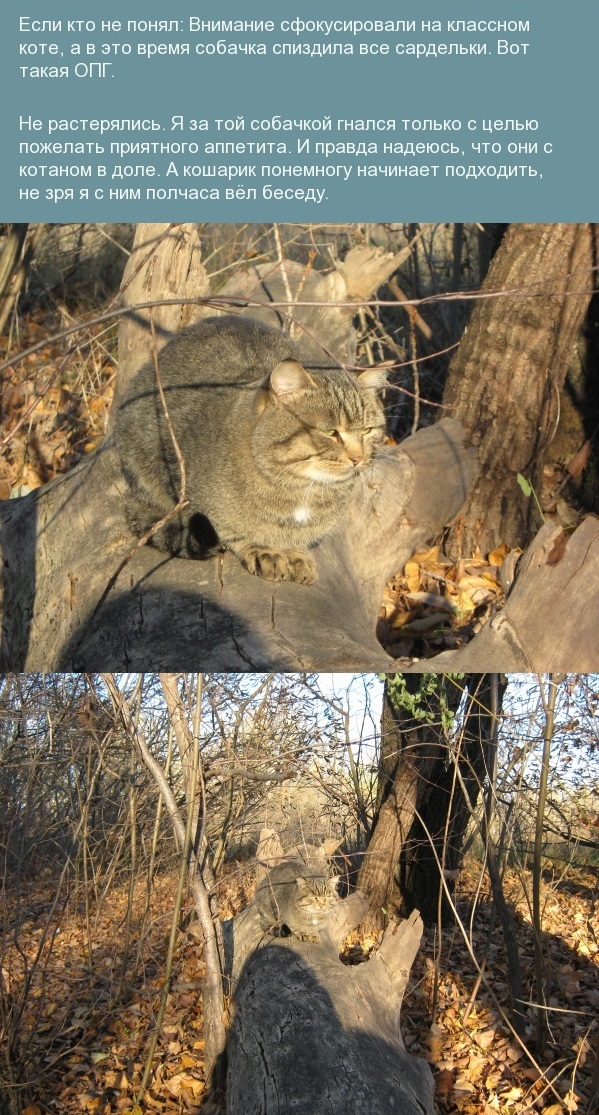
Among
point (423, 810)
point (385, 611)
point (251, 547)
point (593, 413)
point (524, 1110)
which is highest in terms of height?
point (593, 413)

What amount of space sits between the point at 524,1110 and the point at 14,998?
6.93 ft

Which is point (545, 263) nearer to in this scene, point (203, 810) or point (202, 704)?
point (202, 704)

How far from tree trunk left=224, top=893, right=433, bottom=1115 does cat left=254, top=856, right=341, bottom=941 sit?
5 centimetres

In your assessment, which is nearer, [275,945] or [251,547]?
[251,547]

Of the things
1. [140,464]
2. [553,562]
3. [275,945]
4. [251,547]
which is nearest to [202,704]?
[251,547]

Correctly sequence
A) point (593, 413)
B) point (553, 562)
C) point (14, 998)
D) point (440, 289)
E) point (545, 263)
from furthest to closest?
point (440, 289)
point (593, 413)
point (545, 263)
point (14, 998)
point (553, 562)

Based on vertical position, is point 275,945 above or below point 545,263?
below

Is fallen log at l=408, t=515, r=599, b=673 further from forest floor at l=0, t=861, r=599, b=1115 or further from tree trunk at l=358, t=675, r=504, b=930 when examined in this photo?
forest floor at l=0, t=861, r=599, b=1115

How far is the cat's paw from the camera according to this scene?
2.69m

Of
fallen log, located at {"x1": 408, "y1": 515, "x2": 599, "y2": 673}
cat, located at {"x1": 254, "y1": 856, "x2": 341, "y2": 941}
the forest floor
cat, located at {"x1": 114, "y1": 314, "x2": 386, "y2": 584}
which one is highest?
cat, located at {"x1": 114, "y1": 314, "x2": 386, "y2": 584}

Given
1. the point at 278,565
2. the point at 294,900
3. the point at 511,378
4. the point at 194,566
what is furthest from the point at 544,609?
the point at 511,378

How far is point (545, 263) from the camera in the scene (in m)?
4.21

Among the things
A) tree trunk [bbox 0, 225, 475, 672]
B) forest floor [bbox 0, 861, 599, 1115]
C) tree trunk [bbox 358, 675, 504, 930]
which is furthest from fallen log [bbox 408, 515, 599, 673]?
forest floor [bbox 0, 861, 599, 1115]

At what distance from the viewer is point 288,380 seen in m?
2.60
